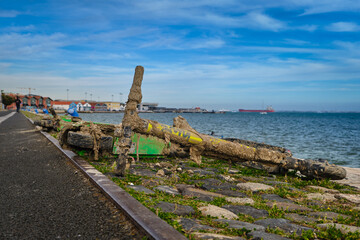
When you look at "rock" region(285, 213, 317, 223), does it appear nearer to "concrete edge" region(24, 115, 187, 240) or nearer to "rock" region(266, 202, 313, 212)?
"rock" region(266, 202, 313, 212)

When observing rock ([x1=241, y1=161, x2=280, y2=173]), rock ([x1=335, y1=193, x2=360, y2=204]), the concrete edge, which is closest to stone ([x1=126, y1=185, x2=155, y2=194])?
the concrete edge

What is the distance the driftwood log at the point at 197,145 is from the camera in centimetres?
611

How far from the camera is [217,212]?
393 centimetres

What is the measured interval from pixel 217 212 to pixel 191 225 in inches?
30.6

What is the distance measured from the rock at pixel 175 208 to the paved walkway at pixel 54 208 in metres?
0.62

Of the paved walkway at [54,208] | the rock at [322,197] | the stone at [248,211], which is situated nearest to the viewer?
the paved walkway at [54,208]

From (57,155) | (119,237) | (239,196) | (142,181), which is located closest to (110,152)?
(57,155)

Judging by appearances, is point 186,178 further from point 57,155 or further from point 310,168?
point 57,155

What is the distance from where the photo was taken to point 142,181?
227 inches

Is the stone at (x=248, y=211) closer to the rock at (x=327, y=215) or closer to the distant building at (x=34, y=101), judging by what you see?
the rock at (x=327, y=215)

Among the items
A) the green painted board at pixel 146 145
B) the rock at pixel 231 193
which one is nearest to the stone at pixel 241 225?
the rock at pixel 231 193

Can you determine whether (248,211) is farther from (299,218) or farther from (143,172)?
(143,172)

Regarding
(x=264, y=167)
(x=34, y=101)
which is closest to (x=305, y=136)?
(x=264, y=167)

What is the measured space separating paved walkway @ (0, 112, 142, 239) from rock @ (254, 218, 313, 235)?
168 centimetres
